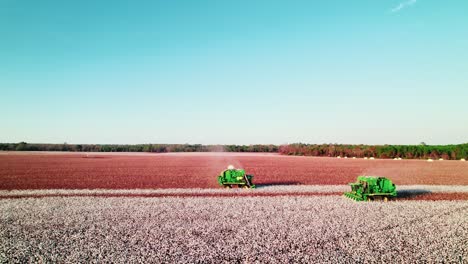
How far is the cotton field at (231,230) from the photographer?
11836 millimetres

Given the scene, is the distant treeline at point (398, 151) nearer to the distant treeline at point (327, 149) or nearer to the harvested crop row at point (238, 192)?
the distant treeline at point (327, 149)

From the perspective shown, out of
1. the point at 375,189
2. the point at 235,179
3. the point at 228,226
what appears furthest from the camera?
the point at 235,179

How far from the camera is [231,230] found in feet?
49.1

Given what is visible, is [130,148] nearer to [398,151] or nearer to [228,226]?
[398,151]

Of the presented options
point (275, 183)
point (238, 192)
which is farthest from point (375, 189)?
point (275, 183)

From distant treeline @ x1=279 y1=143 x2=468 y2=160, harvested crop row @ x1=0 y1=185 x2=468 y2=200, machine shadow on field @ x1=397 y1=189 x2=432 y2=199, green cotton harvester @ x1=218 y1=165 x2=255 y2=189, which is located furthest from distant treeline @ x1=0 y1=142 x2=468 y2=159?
green cotton harvester @ x1=218 y1=165 x2=255 y2=189

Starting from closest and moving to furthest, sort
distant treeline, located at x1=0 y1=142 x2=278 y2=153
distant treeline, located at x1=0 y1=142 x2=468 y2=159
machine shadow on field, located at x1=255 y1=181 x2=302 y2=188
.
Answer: machine shadow on field, located at x1=255 y1=181 x2=302 y2=188 < distant treeline, located at x1=0 y1=142 x2=468 y2=159 < distant treeline, located at x1=0 y1=142 x2=278 y2=153

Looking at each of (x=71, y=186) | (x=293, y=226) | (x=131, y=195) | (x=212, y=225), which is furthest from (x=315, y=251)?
(x=71, y=186)

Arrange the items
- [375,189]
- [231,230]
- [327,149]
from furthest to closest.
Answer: [327,149] < [375,189] < [231,230]

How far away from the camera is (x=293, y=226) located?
51.3 feet

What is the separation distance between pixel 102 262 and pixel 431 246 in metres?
11.2

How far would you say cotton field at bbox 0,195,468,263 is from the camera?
38.8ft

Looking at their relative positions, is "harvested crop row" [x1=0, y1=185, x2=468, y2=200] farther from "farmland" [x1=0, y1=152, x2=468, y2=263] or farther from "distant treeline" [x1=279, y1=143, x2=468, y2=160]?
"distant treeline" [x1=279, y1=143, x2=468, y2=160]

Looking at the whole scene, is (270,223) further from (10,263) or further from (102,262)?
(10,263)
